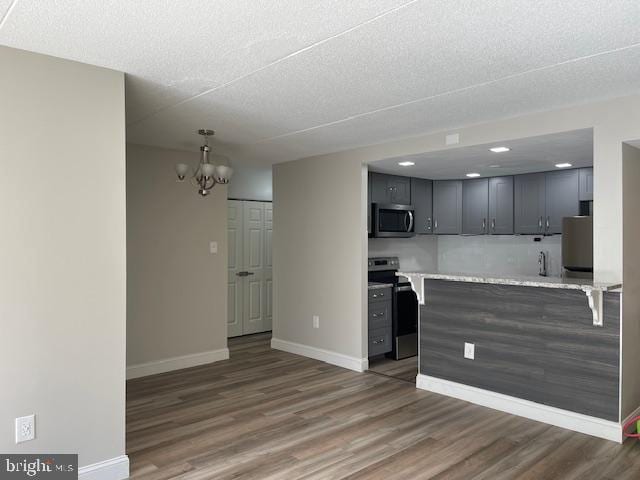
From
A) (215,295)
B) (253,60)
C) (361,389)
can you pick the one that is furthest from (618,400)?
(215,295)

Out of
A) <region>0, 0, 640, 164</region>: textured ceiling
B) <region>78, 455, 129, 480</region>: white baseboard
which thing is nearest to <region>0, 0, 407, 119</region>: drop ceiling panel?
<region>0, 0, 640, 164</region>: textured ceiling

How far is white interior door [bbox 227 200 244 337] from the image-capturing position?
681cm

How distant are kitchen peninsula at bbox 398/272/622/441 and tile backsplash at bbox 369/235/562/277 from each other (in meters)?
1.80

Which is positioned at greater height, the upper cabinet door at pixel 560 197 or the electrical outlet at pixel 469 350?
the upper cabinet door at pixel 560 197

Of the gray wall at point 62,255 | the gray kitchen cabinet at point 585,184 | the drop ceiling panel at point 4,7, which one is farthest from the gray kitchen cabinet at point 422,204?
the drop ceiling panel at point 4,7

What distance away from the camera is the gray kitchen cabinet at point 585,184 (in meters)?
5.02

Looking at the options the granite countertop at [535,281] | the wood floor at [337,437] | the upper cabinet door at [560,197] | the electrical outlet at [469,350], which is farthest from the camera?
the upper cabinet door at [560,197]

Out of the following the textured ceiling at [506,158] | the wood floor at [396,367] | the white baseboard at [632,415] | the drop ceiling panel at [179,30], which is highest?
the drop ceiling panel at [179,30]

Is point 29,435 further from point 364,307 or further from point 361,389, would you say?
point 364,307

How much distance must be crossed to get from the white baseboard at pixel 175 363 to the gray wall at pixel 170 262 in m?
0.04

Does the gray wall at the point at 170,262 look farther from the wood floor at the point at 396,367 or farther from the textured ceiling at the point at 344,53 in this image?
the wood floor at the point at 396,367

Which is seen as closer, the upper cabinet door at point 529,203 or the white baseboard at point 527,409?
the white baseboard at point 527,409

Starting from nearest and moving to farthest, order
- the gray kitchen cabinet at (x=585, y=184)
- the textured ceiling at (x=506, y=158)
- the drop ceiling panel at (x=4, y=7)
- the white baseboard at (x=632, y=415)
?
the drop ceiling panel at (x=4, y=7) < the white baseboard at (x=632, y=415) < the textured ceiling at (x=506, y=158) < the gray kitchen cabinet at (x=585, y=184)

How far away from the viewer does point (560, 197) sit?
206 inches
